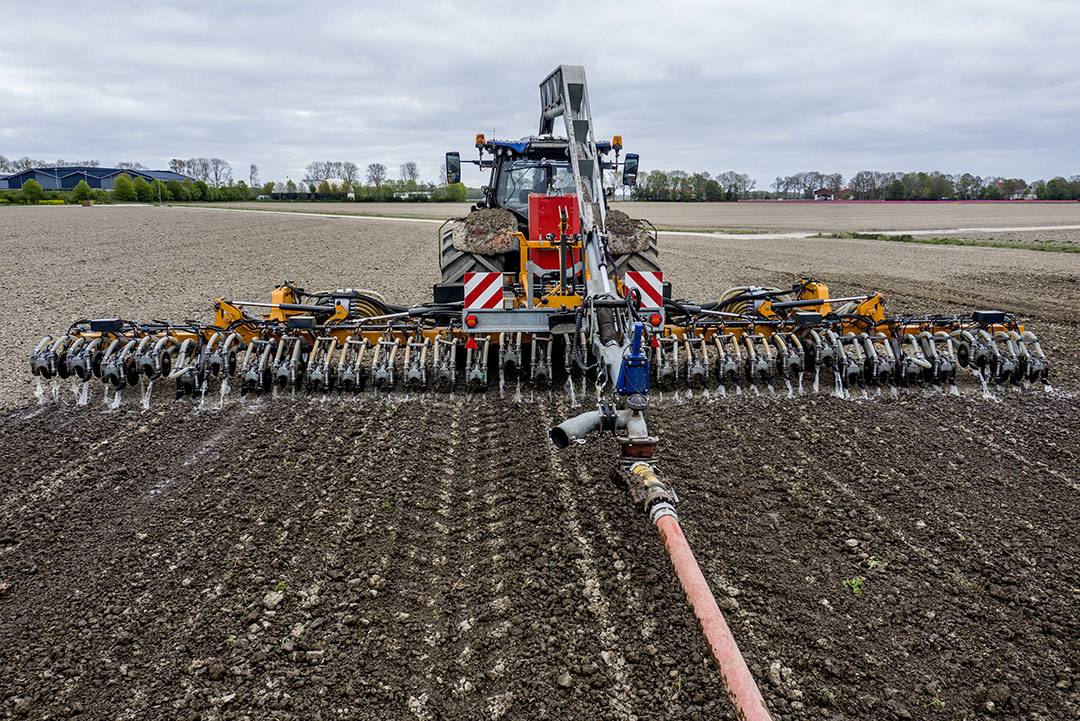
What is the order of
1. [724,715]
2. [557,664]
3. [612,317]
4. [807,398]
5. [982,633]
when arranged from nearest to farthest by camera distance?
[724,715], [557,664], [982,633], [612,317], [807,398]

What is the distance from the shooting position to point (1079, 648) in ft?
8.92

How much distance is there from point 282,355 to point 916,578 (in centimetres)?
512

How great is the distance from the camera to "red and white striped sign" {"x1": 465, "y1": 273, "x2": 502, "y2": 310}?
5.90 metres

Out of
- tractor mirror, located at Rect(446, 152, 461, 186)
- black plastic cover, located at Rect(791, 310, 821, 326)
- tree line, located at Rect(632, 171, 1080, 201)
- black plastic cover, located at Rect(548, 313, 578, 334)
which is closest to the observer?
black plastic cover, located at Rect(548, 313, 578, 334)

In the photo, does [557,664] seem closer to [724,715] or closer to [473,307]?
[724,715]

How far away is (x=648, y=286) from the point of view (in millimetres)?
5820

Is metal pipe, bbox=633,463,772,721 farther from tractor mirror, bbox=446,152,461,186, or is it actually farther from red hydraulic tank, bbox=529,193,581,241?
tractor mirror, bbox=446,152,461,186

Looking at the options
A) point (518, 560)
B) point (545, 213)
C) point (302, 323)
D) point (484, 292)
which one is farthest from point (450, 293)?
point (518, 560)

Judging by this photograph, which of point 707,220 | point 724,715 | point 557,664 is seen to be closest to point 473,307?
point 557,664

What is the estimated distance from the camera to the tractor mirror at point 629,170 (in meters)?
8.21

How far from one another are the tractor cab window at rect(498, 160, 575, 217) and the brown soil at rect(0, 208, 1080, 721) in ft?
10.2

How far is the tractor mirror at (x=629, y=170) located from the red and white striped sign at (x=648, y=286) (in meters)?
2.86

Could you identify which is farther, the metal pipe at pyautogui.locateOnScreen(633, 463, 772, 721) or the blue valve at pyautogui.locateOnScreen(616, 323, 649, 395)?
the blue valve at pyautogui.locateOnScreen(616, 323, 649, 395)

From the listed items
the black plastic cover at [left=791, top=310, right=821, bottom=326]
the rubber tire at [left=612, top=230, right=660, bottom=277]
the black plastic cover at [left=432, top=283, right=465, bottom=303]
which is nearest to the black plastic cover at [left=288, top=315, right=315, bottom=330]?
the black plastic cover at [left=432, top=283, right=465, bottom=303]
